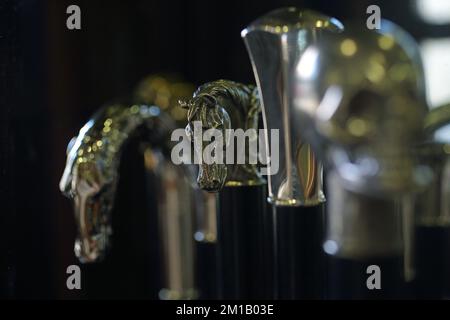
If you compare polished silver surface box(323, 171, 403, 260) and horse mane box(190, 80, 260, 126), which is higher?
horse mane box(190, 80, 260, 126)

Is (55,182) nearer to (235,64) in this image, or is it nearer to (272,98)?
(235,64)

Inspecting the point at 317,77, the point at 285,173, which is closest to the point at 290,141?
the point at 285,173

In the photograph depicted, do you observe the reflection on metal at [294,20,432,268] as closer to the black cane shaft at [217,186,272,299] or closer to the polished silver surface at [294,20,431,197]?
the polished silver surface at [294,20,431,197]

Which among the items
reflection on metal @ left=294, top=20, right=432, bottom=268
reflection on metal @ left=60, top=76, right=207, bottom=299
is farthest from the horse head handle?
reflection on metal @ left=294, top=20, right=432, bottom=268

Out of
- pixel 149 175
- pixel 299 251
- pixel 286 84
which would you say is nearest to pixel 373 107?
pixel 286 84

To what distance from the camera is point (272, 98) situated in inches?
19.1

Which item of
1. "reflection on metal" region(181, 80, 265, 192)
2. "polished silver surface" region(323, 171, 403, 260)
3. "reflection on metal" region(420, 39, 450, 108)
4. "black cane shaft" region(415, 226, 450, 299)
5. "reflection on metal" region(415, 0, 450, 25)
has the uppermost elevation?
"reflection on metal" region(415, 0, 450, 25)

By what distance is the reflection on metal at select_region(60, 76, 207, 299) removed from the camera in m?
0.58

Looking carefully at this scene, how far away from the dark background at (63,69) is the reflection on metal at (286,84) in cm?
16

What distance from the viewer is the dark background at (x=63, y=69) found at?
0.66 m

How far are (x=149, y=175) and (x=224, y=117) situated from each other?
32 cm

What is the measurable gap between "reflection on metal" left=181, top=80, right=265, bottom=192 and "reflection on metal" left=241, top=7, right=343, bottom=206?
0.03 m

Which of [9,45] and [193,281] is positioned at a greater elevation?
[9,45]

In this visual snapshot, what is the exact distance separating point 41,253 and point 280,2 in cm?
37
